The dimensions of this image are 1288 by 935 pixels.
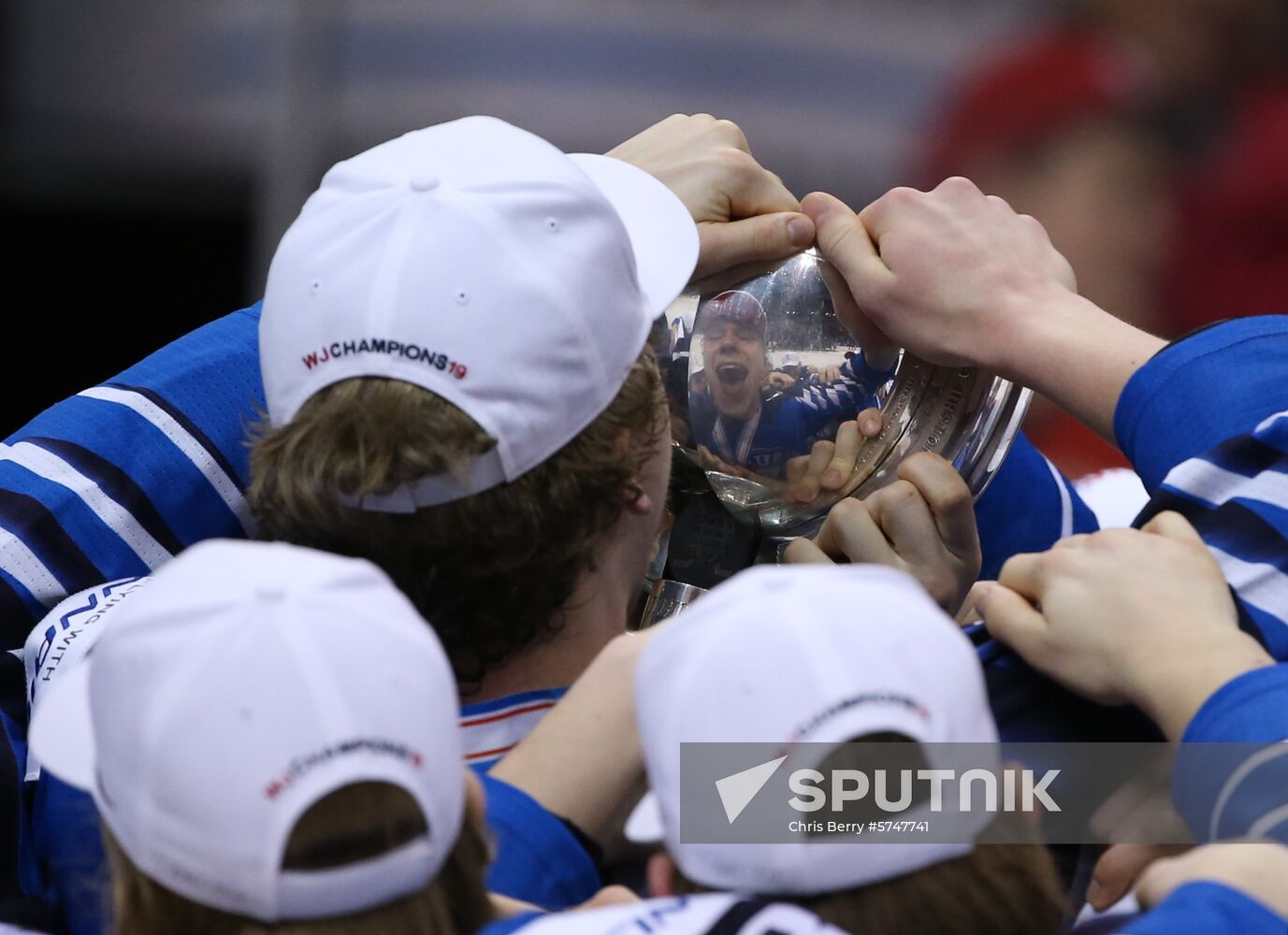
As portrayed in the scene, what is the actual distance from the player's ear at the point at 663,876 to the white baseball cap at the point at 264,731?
122mm

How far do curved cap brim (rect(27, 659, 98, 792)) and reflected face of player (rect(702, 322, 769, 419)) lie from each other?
0.55m

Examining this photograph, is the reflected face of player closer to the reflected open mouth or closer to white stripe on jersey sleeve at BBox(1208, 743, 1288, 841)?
the reflected open mouth

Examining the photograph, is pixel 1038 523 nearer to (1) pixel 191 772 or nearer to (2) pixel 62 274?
(1) pixel 191 772

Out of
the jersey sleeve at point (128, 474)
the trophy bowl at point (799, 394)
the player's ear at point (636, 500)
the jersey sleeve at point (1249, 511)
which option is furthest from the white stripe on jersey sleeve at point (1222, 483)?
the jersey sleeve at point (128, 474)

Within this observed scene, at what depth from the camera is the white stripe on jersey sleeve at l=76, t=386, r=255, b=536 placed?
56.1 inches

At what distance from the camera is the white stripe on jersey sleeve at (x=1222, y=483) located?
110 centimetres

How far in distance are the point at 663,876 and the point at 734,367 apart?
506mm

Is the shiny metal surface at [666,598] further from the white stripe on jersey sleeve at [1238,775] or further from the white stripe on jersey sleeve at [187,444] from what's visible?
the white stripe on jersey sleeve at [1238,775]

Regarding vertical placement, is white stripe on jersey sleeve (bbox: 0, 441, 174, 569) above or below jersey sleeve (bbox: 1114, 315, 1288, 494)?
below

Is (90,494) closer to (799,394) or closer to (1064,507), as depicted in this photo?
(799,394)

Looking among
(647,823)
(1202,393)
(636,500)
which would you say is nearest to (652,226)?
(636,500)

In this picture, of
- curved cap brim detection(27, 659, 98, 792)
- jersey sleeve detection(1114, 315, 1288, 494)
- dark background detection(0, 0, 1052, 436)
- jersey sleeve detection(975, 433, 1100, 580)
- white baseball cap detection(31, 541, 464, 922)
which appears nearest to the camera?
white baseball cap detection(31, 541, 464, 922)

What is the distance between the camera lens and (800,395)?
134 centimetres

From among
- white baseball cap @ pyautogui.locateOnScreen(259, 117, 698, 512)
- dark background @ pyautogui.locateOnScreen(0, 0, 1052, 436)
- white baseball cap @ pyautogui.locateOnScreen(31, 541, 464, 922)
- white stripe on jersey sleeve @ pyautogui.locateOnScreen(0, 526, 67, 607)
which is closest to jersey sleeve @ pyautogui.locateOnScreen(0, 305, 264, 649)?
white stripe on jersey sleeve @ pyautogui.locateOnScreen(0, 526, 67, 607)
